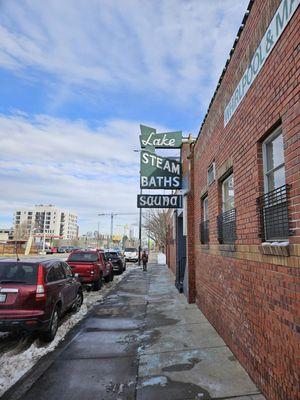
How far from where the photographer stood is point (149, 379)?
193 inches

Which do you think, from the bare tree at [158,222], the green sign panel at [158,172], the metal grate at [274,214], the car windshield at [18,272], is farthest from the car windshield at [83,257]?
the bare tree at [158,222]

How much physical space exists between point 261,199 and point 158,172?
8.39 m

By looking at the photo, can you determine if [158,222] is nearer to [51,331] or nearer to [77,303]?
[77,303]

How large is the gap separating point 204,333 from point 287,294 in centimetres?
412

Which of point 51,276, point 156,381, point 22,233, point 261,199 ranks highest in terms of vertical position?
point 22,233

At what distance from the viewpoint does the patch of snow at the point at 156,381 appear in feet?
15.6

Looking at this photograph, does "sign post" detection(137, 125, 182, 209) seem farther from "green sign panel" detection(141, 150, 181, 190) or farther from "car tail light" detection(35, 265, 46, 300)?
"car tail light" detection(35, 265, 46, 300)

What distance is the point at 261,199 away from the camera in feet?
15.0

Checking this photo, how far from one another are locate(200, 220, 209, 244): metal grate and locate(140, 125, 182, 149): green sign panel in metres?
Result: 5.23

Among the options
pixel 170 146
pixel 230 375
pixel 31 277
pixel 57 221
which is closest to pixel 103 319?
pixel 31 277

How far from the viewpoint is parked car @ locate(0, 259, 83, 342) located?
6340 millimetres

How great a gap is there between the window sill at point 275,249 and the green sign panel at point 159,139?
1003 centimetres

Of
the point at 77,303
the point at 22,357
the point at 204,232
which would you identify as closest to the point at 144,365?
the point at 22,357

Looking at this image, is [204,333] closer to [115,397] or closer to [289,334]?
[115,397]
